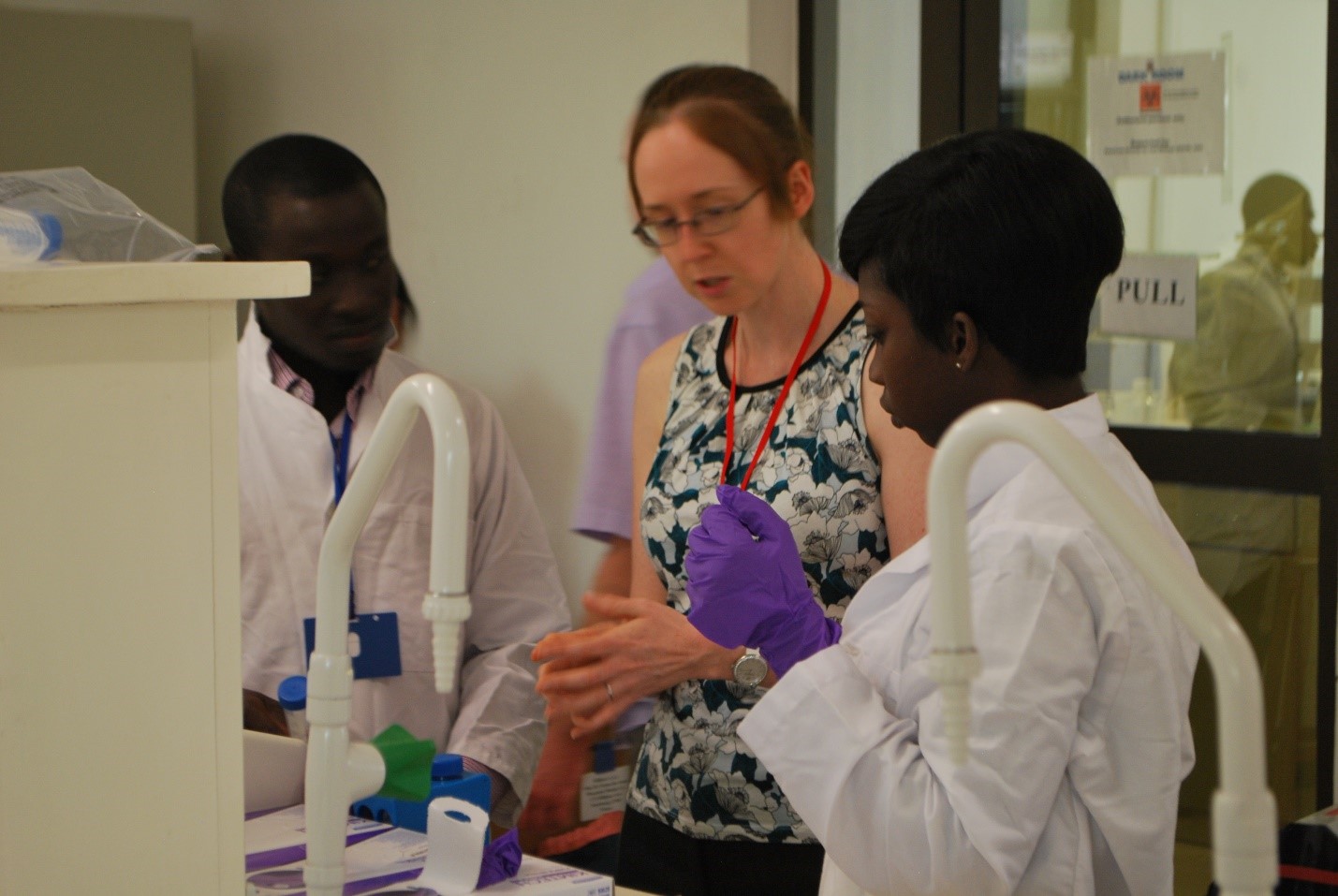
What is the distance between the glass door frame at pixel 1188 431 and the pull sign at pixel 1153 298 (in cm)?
17

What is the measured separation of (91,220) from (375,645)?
852 mm

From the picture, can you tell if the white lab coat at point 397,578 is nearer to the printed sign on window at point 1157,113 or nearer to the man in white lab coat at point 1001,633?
the man in white lab coat at point 1001,633

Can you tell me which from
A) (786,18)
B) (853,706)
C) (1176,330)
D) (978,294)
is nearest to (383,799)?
(853,706)

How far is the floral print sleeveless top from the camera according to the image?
5.13 feet

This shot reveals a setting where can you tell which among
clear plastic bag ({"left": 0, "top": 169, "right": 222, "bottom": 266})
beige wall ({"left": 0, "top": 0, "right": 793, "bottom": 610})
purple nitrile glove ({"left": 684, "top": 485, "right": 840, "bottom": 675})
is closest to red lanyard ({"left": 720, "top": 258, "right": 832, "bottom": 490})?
purple nitrile glove ({"left": 684, "top": 485, "right": 840, "bottom": 675})

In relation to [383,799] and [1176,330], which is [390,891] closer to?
[383,799]

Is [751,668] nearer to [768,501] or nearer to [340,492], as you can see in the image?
[768,501]

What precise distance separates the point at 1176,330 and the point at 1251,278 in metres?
0.15

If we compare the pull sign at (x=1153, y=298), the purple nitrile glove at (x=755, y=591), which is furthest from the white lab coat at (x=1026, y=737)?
the pull sign at (x=1153, y=298)

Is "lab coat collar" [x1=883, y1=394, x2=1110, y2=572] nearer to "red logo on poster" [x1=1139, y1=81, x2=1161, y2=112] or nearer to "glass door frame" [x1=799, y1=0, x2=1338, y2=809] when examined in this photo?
"glass door frame" [x1=799, y1=0, x2=1338, y2=809]

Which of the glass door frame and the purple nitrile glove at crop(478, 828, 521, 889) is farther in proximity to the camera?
the glass door frame

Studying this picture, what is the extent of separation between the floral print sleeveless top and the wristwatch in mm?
35

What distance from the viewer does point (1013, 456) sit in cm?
114

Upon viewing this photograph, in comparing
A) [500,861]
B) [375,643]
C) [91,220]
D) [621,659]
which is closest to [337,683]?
[500,861]
